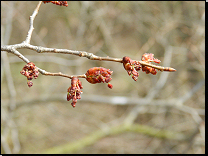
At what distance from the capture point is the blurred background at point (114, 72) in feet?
14.1

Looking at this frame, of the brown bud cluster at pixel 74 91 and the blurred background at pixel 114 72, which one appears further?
the blurred background at pixel 114 72

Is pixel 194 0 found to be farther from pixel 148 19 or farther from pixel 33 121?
pixel 33 121

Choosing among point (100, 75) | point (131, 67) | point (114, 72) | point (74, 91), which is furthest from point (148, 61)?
point (114, 72)

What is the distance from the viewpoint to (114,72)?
18.5ft

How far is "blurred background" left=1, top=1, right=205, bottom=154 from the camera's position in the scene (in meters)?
4.30

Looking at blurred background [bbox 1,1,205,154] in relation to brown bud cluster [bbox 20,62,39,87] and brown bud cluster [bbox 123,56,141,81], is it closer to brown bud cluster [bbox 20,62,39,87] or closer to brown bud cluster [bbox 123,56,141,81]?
brown bud cluster [bbox 20,62,39,87]

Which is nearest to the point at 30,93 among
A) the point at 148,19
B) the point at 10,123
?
the point at 10,123

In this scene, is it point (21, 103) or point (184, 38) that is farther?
point (184, 38)

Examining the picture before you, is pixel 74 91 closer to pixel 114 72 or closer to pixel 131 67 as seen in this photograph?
pixel 131 67

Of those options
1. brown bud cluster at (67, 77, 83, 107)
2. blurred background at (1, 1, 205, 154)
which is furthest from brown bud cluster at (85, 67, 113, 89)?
blurred background at (1, 1, 205, 154)

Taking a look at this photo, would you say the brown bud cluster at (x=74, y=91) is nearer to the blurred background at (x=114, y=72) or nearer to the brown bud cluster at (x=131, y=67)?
the brown bud cluster at (x=131, y=67)

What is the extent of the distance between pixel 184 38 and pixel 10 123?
5.03 m

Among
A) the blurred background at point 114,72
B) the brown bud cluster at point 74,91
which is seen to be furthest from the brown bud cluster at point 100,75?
the blurred background at point 114,72

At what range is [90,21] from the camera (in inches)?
203
